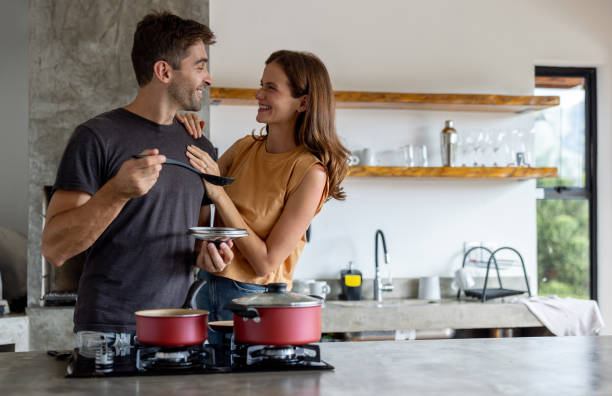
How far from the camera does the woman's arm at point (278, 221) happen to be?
2.02 metres

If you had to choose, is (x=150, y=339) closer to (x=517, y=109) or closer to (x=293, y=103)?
(x=293, y=103)

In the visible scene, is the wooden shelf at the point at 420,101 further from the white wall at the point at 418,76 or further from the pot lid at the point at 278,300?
the pot lid at the point at 278,300

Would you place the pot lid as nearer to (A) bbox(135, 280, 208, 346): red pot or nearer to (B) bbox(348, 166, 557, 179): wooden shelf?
(A) bbox(135, 280, 208, 346): red pot

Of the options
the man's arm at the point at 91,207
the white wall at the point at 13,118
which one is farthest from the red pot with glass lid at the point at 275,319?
the white wall at the point at 13,118

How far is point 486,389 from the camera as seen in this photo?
4.62 feet

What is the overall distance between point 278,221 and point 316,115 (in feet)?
1.22

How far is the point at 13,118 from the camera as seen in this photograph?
4.58 meters

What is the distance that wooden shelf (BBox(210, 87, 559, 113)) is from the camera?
4238 mm

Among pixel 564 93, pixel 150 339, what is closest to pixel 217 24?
pixel 564 93

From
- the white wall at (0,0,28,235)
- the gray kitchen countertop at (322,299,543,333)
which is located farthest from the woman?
the white wall at (0,0,28,235)

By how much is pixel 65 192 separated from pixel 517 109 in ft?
12.2

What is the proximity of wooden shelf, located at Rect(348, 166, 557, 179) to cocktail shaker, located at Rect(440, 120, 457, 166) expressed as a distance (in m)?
0.08

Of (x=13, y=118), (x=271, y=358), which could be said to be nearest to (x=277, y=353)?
(x=271, y=358)

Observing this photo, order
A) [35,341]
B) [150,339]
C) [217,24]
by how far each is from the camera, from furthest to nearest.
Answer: [217,24]
[35,341]
[150,339]
